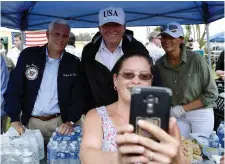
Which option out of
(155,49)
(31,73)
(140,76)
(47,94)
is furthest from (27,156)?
(155,49)

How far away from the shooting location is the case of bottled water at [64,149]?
2318 millimetres

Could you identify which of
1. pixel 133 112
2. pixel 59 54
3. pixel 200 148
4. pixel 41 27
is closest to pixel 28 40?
pixel 41 27

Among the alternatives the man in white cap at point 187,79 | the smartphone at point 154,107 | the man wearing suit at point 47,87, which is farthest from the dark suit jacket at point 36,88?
the smartphone at point 154,107

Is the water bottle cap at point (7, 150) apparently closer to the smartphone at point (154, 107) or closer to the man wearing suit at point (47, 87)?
the man wearing suit at point (47, 87)

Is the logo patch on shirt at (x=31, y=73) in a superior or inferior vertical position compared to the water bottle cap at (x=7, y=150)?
superior

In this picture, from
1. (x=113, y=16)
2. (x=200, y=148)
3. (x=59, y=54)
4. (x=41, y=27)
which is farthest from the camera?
(x=41, y=27)

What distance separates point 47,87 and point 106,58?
0.58 meters

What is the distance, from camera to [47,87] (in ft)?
8.23

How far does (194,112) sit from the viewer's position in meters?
3.08

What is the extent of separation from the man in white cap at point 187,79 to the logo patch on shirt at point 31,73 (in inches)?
51.1

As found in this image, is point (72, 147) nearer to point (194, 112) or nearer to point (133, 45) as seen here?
point (133, 45)

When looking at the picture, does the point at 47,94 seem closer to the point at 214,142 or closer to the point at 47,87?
the point at 47,87

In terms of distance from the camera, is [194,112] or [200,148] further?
[194,112]

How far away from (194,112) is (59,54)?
157cm
